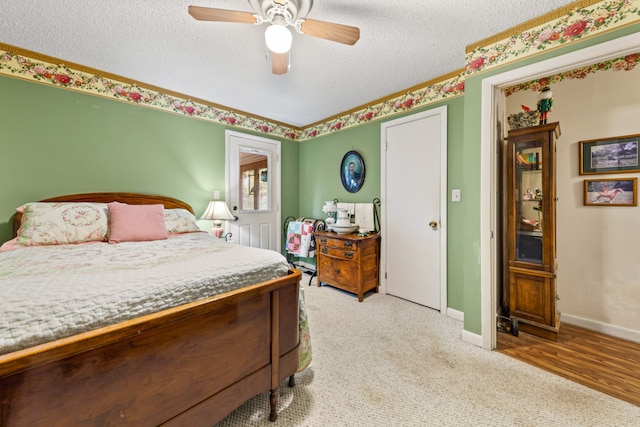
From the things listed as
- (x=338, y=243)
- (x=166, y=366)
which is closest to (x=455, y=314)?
(x=338, y=243)

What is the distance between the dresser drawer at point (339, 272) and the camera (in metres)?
2.96

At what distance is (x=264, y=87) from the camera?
111 inches

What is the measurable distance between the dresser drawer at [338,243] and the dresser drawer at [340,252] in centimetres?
3

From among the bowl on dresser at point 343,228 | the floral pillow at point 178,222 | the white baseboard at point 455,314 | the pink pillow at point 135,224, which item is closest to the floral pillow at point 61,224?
the pink pillow at point 135,224

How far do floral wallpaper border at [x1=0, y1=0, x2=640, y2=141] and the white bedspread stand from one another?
5.88 ft

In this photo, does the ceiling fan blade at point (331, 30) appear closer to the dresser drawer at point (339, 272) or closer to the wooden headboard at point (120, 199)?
the dresser drawer at point (339, 272)

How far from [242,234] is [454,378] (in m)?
2.95

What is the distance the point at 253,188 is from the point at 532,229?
338 centimetres

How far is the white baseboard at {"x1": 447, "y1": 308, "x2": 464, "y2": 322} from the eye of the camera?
2.48 metres

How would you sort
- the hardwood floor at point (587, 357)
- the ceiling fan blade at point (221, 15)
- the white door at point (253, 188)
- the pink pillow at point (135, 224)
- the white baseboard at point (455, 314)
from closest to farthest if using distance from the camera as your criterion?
the ceiling fan blade at point (221, 15)
the hardwood floor at point (587, 357)
the pink pillow at point (135, 224)
the white baseboard at point (455, 314)
the white door at point (253, 188)

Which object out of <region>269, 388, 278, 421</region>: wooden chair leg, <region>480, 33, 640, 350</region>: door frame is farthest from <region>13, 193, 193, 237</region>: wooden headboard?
<region>480, 33, 640, 350</region>: door frame

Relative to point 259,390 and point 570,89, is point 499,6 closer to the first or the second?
point 570,89

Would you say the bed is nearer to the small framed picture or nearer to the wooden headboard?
the wooden headboard

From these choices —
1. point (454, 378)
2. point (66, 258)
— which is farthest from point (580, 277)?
point (66, 258)
